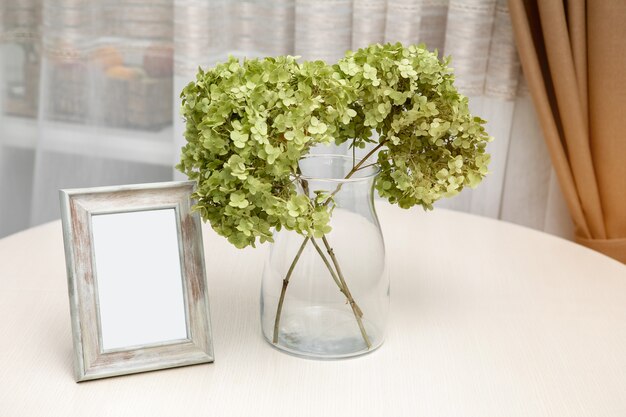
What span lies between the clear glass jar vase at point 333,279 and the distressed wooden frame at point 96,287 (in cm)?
9

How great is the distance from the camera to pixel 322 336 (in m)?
0.91

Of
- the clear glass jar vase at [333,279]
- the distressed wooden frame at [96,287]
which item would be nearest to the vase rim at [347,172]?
the clear glass jar vase at [333,279]

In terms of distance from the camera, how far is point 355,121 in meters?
0.89

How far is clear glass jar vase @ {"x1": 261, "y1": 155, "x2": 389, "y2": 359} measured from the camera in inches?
35.1

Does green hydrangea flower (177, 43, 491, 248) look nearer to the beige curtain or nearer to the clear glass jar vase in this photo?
the clear glass jar vase

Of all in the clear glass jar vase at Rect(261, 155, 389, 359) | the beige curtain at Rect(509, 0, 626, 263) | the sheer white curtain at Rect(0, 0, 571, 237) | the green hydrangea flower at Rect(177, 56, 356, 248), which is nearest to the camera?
the green hydrangea flower at Rect(177, 56, 356, 248)

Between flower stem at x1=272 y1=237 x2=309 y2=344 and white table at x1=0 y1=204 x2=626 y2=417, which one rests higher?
flower stem at x1=272 y1=237 x2=309 y2=344

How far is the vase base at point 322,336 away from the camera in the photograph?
90cm

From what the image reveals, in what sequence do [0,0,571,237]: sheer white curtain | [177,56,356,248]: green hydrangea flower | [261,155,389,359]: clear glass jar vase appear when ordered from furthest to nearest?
1. [0,0,571,237]: sheer white curtain
2. [261,155,389,359]: clear glass jar vase
3. [177,56,356,248]: green hydrangea flower

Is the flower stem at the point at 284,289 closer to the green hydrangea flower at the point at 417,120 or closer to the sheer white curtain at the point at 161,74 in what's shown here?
the green hydrangea flower at the point at 417,120

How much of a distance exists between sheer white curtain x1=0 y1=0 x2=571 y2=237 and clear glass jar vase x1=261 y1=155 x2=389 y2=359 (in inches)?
28.1

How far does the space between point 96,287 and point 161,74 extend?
1.12 meters

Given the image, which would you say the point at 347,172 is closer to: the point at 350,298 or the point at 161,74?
the point at 350,298

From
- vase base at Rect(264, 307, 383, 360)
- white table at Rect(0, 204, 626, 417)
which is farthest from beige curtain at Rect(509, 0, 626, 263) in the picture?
vase base at Rect(264, 307, 383, 360)
